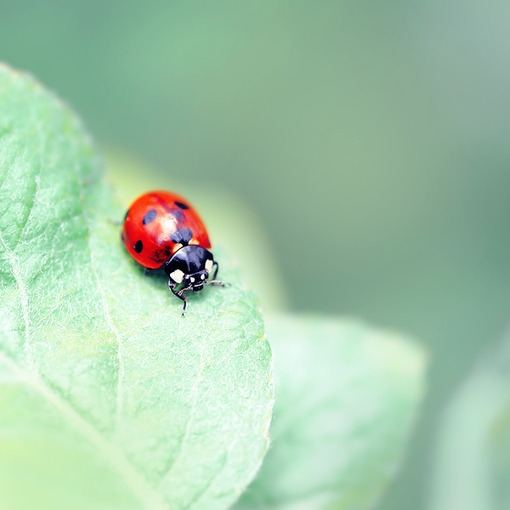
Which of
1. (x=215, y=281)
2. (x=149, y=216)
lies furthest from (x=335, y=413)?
(x=149, y=216)

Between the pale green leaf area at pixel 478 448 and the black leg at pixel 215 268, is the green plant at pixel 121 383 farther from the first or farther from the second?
the pale green leaf area at pixel 478 448

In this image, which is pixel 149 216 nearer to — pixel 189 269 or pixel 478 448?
pixel 189 269

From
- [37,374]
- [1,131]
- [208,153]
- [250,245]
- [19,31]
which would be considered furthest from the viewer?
[208,153]

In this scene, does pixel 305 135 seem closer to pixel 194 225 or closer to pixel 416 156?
pixel 416 156

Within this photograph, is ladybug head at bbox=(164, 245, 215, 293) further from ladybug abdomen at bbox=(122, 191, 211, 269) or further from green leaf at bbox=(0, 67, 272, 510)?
green leaf at bbox=(0, 67, 272, 510)

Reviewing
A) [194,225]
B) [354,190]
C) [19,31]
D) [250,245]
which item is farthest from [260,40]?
[194,225]

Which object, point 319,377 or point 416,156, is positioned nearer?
point 319,377

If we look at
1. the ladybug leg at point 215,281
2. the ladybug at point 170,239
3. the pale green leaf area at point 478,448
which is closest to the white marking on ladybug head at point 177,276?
the ladybug at point 170,239
